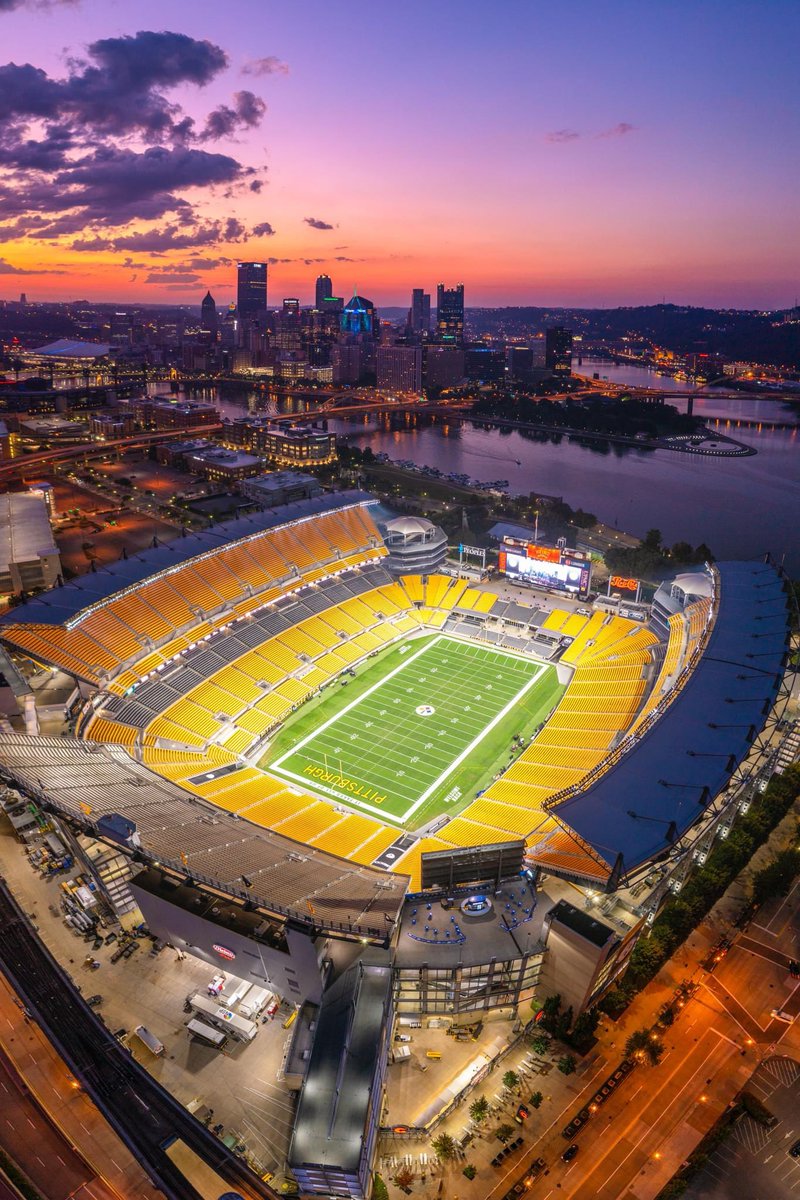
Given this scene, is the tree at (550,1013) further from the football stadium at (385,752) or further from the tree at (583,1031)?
the tree at (583,1031)

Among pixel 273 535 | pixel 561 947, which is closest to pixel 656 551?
pixel 273 535

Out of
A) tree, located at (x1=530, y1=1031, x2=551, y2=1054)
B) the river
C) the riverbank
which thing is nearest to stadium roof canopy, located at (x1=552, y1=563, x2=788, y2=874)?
tree, located at (x1=530, y1=1031, x2=551, y2=1054)

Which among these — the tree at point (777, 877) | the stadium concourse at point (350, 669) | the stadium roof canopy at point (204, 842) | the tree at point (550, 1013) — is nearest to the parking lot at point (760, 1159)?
the tree at point (550, 1013)

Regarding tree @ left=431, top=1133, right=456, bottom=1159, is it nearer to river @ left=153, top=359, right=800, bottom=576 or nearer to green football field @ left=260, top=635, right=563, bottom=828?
green football field @ left=260, top=635, right=563, bottom=828

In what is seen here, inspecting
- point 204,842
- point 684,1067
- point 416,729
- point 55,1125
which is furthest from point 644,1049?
point 416,729

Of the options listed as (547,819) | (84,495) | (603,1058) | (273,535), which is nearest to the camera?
(603,1058)

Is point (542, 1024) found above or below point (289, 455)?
below

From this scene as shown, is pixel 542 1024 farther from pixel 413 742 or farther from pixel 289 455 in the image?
pixel 289 455
